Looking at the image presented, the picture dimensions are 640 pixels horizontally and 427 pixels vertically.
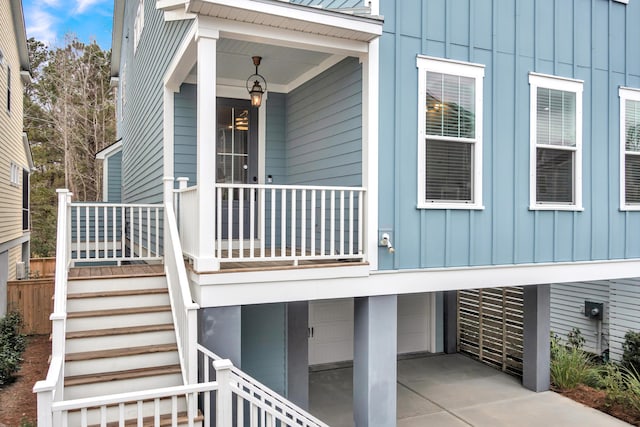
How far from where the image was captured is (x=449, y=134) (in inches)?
218

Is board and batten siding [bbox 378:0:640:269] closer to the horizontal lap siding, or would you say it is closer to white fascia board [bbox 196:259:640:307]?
white fascia board [bbox 196:259:640:307]

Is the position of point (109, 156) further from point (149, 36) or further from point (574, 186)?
point (574, 186)

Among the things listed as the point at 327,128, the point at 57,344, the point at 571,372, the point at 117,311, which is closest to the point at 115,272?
the point at 117,311

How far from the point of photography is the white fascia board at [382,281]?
4.51 meters

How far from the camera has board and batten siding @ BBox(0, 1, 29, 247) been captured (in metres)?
11.2

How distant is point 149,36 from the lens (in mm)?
8961

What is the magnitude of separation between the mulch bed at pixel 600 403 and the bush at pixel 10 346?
28.9 feet

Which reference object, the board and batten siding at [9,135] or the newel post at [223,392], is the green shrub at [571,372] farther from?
the board and batten siding at [9,135]

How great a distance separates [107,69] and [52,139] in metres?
4.70

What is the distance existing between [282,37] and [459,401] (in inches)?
225

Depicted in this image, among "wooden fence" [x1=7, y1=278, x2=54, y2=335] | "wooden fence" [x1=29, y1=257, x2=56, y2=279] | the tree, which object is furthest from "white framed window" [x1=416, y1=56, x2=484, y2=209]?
the tree

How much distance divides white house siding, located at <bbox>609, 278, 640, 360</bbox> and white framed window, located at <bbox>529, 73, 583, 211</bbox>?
3.48 metres

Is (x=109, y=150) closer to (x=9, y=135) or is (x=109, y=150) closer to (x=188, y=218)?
(x=9, y=135)

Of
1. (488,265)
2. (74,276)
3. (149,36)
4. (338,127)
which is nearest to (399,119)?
(338,127)
